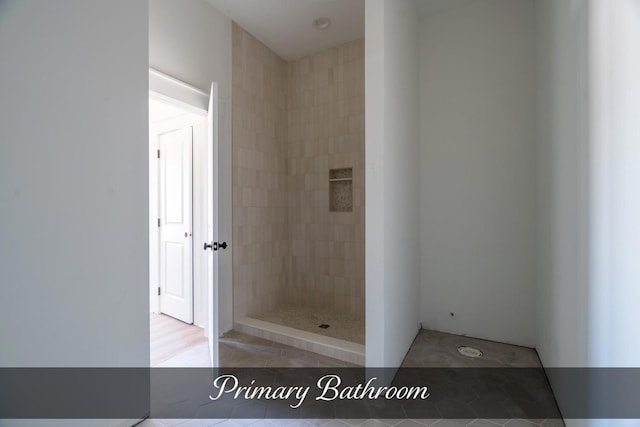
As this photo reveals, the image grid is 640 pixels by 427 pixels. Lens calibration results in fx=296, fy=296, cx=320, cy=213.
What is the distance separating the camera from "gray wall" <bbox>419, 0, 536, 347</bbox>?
255 centimetres

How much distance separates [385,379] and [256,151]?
2.56 m

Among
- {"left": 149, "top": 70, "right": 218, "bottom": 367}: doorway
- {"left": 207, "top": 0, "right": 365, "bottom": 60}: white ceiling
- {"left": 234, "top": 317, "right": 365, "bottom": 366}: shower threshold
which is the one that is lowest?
{"left": 234, "top": 317, "right": 365, "bottom": 366}: shower threshold

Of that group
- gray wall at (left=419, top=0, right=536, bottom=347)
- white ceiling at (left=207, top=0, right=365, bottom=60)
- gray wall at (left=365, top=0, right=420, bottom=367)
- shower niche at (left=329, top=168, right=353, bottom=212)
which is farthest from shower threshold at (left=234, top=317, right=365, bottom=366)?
white ceiling at (left=207, top=0, right=365, bottom=60)

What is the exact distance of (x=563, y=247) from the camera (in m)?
1.69

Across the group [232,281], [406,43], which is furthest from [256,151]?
[406,43]

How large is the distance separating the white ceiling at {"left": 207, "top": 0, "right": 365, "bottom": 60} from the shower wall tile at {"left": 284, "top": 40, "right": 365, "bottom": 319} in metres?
0.21

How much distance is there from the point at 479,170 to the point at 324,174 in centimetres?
164

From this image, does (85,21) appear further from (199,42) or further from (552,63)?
(552,63)

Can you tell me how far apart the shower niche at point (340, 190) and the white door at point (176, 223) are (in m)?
1.58

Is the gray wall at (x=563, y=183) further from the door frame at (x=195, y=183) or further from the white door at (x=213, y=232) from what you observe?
the door frame at (x=195, y=183)

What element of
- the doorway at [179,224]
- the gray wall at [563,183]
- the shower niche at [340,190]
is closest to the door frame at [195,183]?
the doorway at [179,224]

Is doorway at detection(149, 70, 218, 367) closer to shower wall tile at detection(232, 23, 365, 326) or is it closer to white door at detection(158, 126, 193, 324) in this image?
white door at detection(158, 126, 193, 324)

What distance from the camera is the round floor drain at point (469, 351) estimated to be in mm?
2414

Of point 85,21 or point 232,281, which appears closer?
point 85,21
